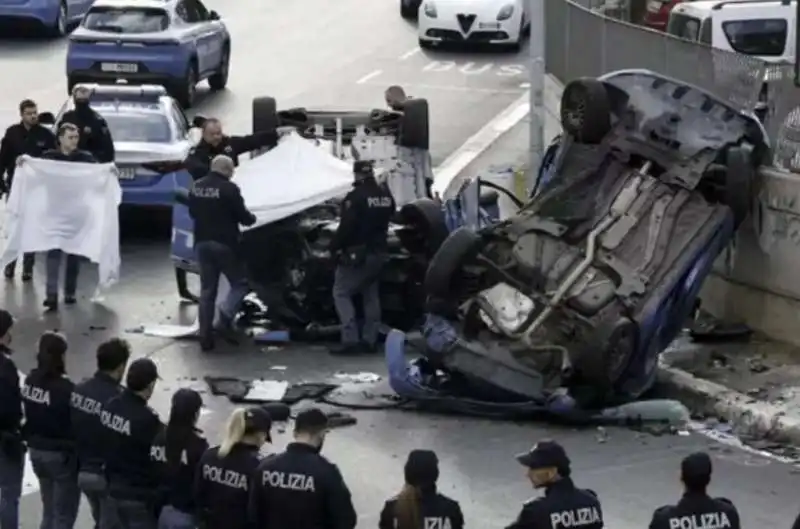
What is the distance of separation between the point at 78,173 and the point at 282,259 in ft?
8.09

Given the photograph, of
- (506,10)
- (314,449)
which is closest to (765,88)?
(314,449)

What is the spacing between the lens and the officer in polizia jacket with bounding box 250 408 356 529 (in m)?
8.43

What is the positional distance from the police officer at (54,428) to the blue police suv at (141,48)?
18.0 m

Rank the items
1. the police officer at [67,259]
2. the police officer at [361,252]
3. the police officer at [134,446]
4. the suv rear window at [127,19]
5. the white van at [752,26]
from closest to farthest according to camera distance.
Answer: the police officer at [134,446]
the police officer at [361,252]
the police officer at [67,259]
the white van at [752,26]
the suv rear window at [127,19]

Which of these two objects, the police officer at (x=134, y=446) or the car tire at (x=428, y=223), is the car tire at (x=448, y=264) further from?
the police officer at (x=134, y=446)

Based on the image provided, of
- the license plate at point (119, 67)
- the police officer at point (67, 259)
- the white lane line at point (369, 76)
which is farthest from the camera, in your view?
the white lane line at point (369, 76)

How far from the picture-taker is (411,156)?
17.3m

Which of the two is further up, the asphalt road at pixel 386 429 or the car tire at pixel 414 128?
the car tire at pixel 414 128

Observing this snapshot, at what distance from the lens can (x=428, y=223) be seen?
607 inches

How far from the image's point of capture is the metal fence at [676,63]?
15.3m

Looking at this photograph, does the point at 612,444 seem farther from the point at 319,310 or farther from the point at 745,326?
the point at 319,310

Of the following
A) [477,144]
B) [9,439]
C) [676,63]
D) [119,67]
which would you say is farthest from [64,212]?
[119,67]

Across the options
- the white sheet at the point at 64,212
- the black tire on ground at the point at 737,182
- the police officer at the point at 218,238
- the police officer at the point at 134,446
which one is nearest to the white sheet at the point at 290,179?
the police officer at the point at 218,238

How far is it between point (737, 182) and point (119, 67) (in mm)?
15481
